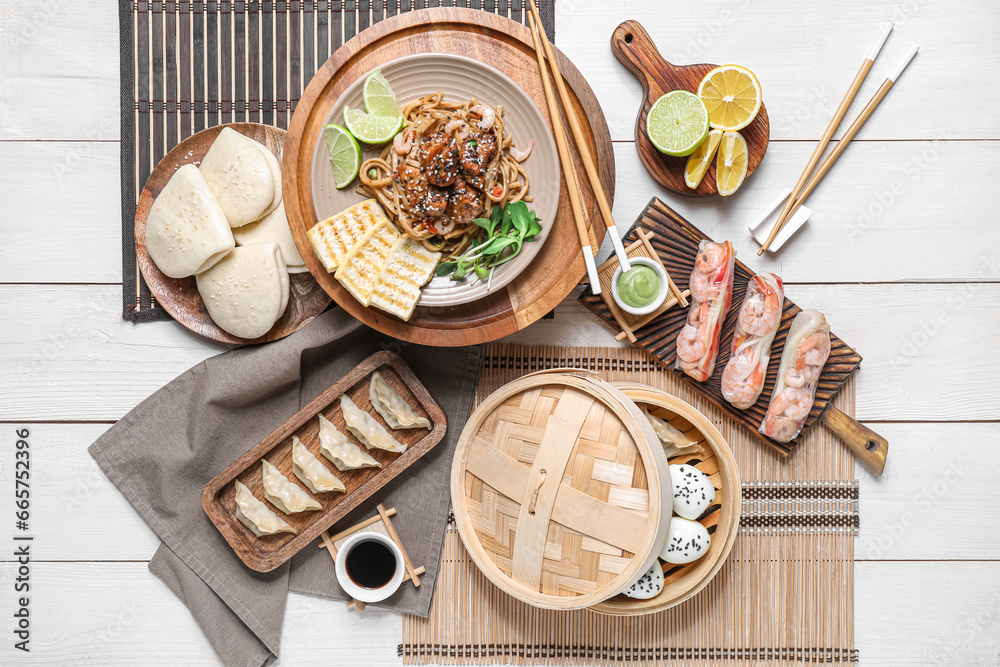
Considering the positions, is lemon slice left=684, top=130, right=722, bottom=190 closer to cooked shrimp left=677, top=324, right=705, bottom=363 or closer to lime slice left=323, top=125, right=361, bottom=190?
cooked shrimp left=677, top=324, right=705, bottom=363

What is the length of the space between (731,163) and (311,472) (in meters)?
2.13

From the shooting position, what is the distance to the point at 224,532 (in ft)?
8.00

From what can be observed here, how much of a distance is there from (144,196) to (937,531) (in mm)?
3747

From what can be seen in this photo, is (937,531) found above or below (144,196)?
below

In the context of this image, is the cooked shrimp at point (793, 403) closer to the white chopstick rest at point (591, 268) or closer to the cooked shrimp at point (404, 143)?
the white chopstick rest at point (591, 268)

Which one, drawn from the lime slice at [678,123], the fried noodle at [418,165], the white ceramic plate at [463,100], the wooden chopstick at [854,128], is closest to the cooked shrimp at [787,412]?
the wooden chopstick at [854,128]

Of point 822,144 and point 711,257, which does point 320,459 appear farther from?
point 822,144

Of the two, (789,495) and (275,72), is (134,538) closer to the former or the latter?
(275,72)

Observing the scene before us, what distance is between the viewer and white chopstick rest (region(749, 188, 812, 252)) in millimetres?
2535

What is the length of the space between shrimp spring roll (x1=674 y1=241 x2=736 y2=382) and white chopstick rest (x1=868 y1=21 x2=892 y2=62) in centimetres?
105

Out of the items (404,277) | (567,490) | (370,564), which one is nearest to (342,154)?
(404,277)

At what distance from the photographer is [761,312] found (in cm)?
242

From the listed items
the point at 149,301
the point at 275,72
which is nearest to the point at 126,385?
the point at 149,301

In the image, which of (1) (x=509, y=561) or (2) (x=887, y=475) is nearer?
(1) (x=509, y=561)
